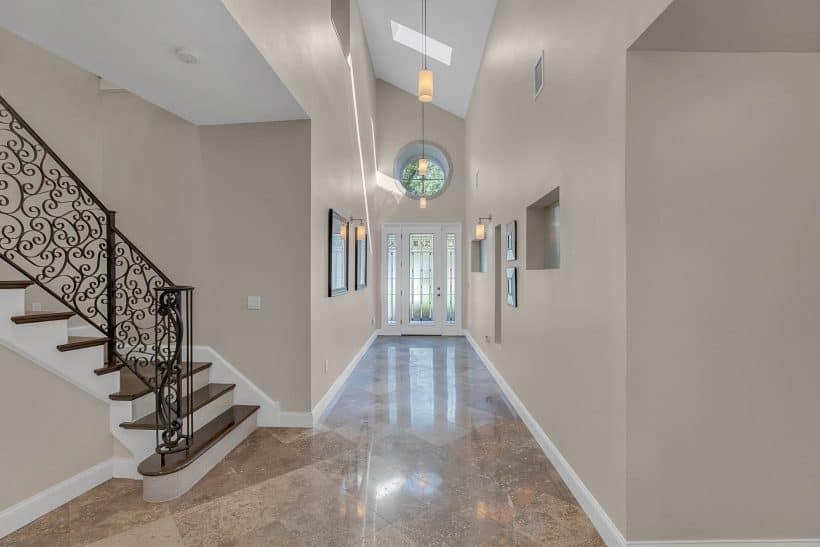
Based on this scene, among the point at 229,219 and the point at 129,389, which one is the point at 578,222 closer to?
the point at 229,219

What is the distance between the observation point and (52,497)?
2465mm

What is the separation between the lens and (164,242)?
12.5ft

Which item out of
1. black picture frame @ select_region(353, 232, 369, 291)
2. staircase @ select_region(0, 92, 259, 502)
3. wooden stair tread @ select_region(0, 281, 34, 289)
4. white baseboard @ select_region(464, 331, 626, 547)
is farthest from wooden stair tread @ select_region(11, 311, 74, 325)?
black picture frame @ select_region(353, 232, 369, 291)

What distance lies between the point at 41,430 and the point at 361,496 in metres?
1.89

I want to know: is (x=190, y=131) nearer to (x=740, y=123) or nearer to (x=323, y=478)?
(x=323, y=478)

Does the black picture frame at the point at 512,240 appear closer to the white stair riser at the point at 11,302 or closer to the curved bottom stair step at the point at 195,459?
the curved bottom stair step at the point at 195,459

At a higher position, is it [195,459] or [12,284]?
[12,284]

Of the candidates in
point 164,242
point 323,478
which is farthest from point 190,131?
point 323,478

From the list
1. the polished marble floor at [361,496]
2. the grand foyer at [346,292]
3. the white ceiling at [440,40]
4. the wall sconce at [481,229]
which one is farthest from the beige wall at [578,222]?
the wall sconce at [481,229]

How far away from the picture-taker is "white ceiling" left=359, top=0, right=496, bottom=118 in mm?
5941

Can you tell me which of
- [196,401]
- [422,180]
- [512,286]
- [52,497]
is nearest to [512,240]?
[512,286]

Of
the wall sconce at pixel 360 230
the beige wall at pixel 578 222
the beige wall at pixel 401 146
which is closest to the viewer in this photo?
the beige wall at pixel 578 222

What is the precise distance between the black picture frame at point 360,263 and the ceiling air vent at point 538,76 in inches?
128

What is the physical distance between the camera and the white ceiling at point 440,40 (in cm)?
594
